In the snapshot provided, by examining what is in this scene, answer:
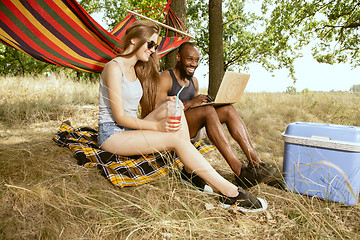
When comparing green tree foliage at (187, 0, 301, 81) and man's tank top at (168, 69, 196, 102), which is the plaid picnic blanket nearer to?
man's tank top at (168, 69, 196, 102)

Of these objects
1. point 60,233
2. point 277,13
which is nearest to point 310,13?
point 277,13

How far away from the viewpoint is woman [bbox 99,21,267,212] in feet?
5.09

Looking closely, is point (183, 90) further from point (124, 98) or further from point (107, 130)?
point (107, 130)

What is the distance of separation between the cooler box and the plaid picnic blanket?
0.86 metres

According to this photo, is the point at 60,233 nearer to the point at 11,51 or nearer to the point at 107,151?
the point at 107,151

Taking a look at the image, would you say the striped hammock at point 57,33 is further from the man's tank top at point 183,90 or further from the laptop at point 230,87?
the laptop at point 230,87

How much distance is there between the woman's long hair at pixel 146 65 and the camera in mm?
1786

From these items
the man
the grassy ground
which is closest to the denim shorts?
the grassy ground

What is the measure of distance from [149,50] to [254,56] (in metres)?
10.1

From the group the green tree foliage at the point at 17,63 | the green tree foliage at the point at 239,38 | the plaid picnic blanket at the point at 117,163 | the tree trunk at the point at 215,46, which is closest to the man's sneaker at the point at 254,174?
the plaid picnic blanket at the point at 117,163

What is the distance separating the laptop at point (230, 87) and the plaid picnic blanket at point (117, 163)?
0.54m

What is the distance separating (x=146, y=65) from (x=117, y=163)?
79 centimetres

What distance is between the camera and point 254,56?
36.2 ft

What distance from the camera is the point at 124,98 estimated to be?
1857 mm
